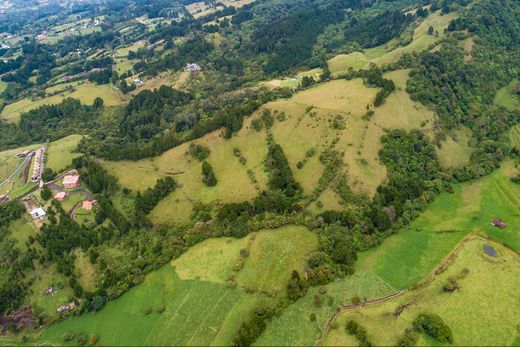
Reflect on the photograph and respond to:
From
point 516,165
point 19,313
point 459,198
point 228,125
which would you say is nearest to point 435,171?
point 459,198

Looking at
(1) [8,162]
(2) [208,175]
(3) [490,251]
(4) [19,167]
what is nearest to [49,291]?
(2) [208,175]

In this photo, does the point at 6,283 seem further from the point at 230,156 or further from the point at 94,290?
the point at 230,156

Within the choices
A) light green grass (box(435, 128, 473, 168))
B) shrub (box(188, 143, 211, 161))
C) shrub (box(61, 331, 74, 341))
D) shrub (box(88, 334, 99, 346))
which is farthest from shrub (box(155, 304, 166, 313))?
light green grass (box(435, 128, 473, 168))

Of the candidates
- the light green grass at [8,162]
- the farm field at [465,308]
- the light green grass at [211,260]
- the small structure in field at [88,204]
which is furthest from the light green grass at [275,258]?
the light green grass at [8,162]

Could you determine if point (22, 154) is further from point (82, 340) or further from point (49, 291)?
point (82, 340)

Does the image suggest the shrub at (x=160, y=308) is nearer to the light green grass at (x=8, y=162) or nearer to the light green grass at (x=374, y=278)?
the light green grass at (x=374, y=278)

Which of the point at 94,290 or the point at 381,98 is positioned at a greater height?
the point at 381,98

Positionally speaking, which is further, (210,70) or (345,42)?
(345,42)
